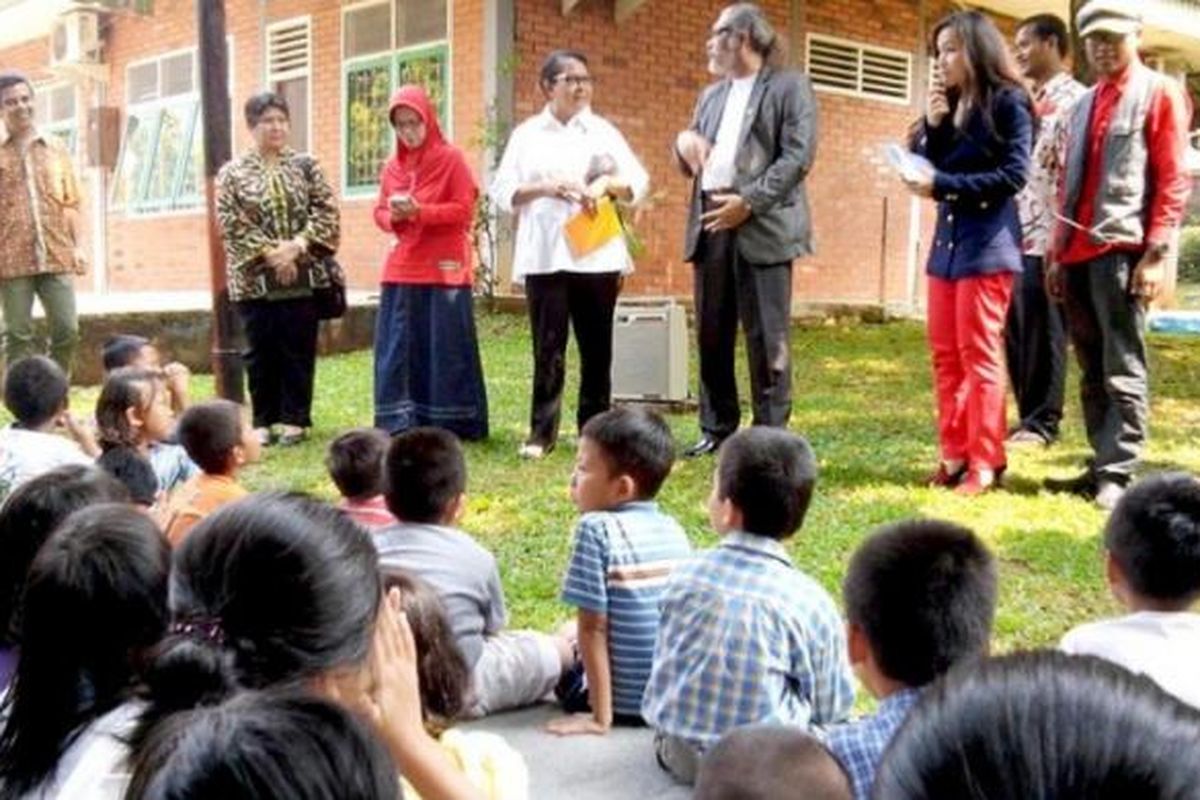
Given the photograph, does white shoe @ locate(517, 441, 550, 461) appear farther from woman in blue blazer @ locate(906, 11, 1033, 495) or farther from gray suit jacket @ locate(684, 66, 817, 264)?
woman in blue blazer @ locate(906, 11, 1033, 495)

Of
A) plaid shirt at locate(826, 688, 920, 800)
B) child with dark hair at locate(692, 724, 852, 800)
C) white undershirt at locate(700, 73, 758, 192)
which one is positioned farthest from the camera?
white undershirt at locate(700, 73, 758, 192)

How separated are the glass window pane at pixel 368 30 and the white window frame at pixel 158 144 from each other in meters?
2.06

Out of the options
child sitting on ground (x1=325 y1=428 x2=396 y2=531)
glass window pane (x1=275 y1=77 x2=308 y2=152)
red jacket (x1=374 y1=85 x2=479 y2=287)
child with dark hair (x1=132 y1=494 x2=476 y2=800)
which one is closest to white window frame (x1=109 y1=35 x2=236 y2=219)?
glass window pane (x1=275 y1=77 x2=308 y2=152)

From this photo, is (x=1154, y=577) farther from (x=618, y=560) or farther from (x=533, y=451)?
(x=533, y=451)

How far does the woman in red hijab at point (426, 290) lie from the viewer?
21.0ft

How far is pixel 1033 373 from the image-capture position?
6.39m

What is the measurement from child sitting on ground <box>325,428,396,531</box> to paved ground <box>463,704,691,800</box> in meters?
0.65

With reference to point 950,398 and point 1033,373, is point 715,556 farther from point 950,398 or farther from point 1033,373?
point 1033,373

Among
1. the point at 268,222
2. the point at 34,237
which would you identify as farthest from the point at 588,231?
the point at 34,237

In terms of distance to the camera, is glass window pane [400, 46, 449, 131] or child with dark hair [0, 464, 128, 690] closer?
child with dark hair [0, 464, 128, 690]

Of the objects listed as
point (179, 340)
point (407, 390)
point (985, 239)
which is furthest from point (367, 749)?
point (179, 340)

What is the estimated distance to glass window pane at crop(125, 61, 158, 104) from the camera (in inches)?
627

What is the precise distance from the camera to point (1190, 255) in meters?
19.1

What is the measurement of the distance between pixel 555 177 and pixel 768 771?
485 centimetres
